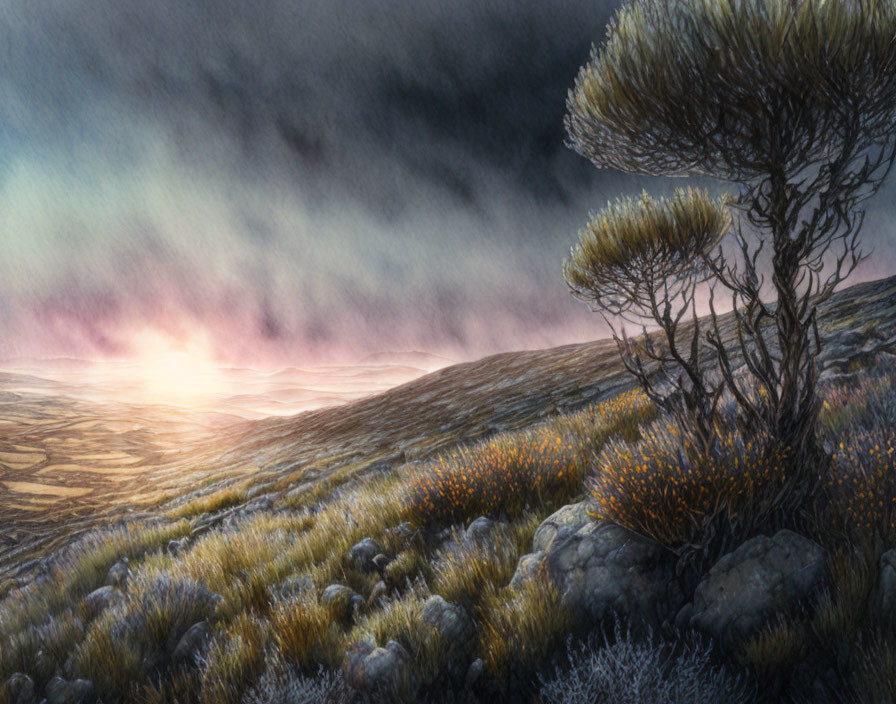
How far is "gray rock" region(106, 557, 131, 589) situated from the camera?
489 centimetres

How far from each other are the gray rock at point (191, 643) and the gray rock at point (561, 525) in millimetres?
2567

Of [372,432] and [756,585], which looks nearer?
[756,585]

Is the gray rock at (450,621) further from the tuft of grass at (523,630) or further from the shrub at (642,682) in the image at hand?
the shrub at (642,682)

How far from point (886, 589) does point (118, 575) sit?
6.90m

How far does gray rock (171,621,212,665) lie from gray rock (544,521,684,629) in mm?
2422

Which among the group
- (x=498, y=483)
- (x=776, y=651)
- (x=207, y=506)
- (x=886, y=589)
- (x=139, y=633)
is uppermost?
(x=207, y=506)

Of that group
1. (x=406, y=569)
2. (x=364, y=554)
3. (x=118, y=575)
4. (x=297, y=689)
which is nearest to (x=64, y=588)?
(x=118, y=575)

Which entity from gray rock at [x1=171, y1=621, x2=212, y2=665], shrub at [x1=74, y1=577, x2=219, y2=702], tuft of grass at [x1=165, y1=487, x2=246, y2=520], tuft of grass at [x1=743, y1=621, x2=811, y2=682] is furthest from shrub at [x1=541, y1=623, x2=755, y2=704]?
tuft of grass at [x1=165, y1=487, x2=246, y2=520]

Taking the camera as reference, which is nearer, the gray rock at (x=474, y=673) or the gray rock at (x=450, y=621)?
the gray rock at (x=474, y=673)

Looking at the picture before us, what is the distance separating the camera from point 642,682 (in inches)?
77.2

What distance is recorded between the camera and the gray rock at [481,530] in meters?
3.67

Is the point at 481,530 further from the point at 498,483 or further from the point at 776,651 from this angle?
the point at 776,651

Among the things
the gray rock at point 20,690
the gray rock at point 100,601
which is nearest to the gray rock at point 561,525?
the gray rock at point 20,690

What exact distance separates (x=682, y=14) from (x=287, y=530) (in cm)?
668
